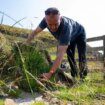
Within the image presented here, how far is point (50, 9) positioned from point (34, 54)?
0.82 m

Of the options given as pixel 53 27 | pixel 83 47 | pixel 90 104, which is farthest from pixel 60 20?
pixel 90 104

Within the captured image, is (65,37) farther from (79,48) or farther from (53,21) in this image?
(79,48)

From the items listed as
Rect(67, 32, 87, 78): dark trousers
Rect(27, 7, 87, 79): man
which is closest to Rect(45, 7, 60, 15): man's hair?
Rect(27, 7, 87, 79): man

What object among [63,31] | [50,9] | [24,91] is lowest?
[24,91]

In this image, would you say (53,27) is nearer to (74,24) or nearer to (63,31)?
(63,31)

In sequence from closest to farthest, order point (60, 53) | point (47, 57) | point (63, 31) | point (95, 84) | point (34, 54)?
1. point (95, 84)
2. point (60, 53)
3. point (63, 31)
4. point (34, 54)
5. point (47, 57)

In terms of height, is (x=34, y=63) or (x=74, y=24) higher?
(x=74, y=24)

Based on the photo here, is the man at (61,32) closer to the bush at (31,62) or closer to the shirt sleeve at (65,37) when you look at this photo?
→ the shirt sleeve at (65,37)

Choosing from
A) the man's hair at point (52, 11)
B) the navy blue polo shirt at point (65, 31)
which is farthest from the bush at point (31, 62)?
the man's hair at point (52, 11)

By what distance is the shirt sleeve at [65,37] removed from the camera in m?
4.51

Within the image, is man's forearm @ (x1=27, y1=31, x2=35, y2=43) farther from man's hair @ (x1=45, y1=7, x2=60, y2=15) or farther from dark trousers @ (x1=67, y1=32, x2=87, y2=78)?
dark trousers @ (x1=67, y1=32, x2=87, y2=78)

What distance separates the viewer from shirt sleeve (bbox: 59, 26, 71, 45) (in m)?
4.51

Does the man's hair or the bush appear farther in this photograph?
the bush

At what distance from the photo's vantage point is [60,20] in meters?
4.77
